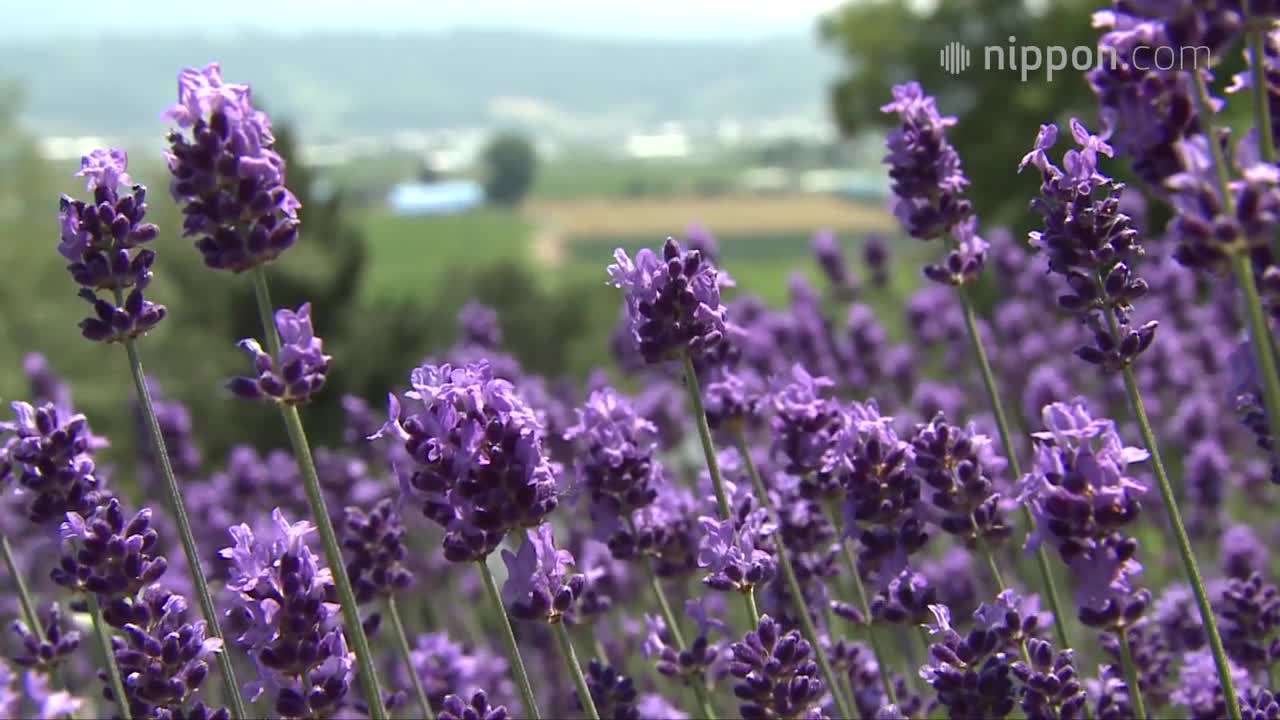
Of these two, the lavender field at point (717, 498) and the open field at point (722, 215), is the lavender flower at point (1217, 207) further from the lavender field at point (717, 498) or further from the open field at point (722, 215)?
the open field at point (722, 215)

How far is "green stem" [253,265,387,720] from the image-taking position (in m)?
2.55

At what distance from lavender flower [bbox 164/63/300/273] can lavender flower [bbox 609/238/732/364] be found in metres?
0.88

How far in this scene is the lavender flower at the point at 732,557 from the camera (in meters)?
3.20

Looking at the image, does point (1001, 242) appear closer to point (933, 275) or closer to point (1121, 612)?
point (933, 275)

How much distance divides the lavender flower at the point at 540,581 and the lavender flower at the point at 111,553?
84 centimetres

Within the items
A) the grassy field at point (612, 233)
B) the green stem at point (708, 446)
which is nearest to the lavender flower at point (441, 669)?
the green stem at point (708, 446)

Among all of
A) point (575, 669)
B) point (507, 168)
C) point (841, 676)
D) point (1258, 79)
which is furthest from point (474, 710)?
point (507, 168)

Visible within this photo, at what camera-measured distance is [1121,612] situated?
2834 mm

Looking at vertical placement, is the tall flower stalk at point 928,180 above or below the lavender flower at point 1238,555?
above

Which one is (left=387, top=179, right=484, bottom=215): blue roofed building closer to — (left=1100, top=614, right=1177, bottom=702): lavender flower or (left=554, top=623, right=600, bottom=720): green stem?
(left=1100, top=614, right=1177, bottom=702): lavender flower

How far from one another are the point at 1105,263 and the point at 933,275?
89cm

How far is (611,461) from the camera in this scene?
3.64 metres

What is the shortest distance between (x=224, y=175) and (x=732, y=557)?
4.67ft

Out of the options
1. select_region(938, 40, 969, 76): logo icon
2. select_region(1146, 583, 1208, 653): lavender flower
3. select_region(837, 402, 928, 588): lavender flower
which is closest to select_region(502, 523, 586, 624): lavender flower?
select_region(837, 402, 928, 588): lavender flower
